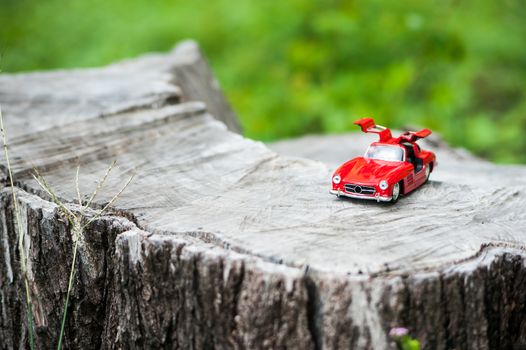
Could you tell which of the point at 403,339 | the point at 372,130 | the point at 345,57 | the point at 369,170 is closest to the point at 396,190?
the point at 369,170

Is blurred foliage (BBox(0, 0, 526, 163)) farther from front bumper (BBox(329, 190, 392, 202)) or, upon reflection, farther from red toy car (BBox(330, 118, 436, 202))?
front bumper (BBox(329, 190, 392, 202))

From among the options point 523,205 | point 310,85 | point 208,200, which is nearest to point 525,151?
point 310,85

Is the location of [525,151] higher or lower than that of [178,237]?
higher

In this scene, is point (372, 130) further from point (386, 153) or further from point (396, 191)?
point (396, 191)

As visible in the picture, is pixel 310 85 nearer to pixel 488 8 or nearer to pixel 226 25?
pixel 226 25

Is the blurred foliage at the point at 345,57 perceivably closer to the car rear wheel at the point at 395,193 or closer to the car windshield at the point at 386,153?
the car windshield at the point at 386,153
